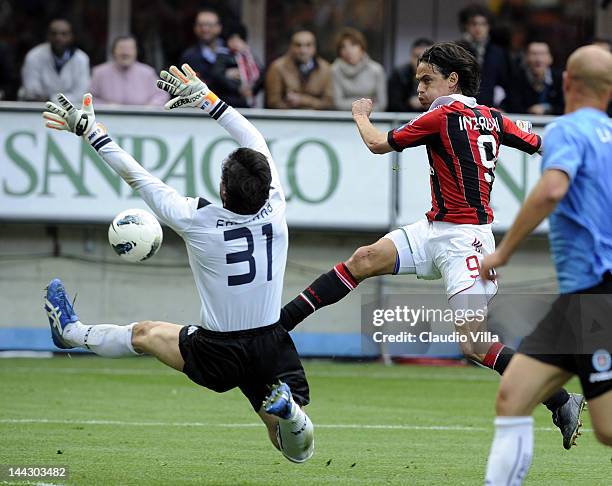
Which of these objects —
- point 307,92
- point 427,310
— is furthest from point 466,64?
point 307,92

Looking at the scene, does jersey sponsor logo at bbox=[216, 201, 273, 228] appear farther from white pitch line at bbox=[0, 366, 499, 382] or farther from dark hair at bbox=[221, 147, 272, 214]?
white pitch line at bbox=[0, 366, 499, 382]

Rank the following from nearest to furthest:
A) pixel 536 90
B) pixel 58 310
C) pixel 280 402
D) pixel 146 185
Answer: pixel 280 402 < pixel 146 185 < pixel 58 310 < pixel 536 90

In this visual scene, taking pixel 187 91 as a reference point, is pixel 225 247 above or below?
below

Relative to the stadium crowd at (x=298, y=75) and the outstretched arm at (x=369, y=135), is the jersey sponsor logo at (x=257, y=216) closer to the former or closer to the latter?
the outstretched arm at (x=369, y=135)

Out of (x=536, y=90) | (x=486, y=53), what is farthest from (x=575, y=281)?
(x=536, y=90)

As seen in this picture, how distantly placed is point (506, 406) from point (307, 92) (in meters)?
10.4

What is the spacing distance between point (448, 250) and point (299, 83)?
285 inches

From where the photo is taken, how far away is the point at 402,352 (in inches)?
612

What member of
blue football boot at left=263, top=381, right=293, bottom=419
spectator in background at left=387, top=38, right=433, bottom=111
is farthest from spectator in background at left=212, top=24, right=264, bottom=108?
blue football boot at left=263, top=381, right=293, bottom=419

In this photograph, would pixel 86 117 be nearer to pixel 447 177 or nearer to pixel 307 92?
pixel 447 177

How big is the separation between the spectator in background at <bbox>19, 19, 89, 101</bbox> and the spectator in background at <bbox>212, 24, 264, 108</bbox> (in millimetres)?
1701

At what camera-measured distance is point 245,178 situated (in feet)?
23.5

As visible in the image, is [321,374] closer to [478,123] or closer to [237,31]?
[237,31]

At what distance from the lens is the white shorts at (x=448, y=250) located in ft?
29.2
